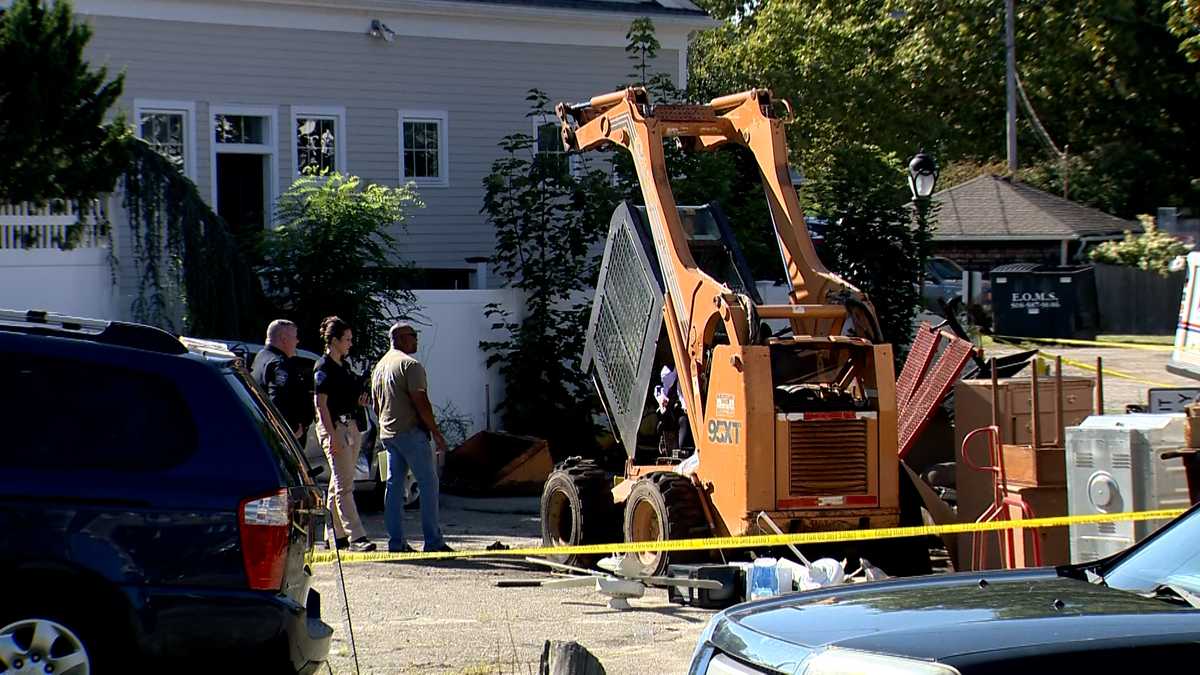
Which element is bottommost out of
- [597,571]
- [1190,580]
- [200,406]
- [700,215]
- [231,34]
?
[597,571]

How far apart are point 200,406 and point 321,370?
236 inches

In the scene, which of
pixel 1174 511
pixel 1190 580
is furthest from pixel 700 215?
pixel 1190 580

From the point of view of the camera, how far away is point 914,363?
1296cm

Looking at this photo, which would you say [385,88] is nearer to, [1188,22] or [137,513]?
[1188,22]

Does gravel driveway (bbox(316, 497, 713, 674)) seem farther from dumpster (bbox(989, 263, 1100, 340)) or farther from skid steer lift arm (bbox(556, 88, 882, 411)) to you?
dumpster (bbox(989, 263, 1100, 340))

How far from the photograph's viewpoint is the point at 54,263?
1736cm

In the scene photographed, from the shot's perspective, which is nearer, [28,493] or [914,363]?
[28,493]

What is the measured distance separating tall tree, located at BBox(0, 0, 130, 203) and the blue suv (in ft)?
34.1

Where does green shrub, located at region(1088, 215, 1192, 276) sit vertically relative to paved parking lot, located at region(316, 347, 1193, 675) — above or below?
above

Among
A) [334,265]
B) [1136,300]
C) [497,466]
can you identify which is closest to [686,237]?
[497,466]

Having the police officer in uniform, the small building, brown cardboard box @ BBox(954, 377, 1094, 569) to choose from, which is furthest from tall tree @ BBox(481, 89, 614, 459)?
the small building

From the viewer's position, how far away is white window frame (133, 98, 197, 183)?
869 inches

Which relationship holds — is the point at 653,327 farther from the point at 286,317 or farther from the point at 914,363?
the point at 286,317

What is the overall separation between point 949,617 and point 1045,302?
33.7m
